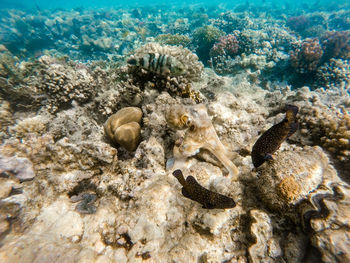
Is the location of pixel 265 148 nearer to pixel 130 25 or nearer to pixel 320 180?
pixel 320 180

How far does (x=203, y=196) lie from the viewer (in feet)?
6.00

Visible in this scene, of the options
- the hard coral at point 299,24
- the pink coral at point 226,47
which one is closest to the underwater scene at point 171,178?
the pink coral at point 226,47

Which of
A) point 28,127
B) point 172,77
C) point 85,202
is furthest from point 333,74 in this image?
point 28,127

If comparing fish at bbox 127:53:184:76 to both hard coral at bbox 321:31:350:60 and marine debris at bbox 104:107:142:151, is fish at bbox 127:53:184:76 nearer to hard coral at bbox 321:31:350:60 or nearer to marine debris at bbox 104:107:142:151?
marine debris at bbox 104:107:142:151

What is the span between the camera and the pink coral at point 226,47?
8.86m

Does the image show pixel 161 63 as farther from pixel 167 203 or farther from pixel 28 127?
pixel 28 127

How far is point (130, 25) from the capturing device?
19.6 metres

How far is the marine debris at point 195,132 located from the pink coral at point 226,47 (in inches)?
311

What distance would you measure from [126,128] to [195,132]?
116cm

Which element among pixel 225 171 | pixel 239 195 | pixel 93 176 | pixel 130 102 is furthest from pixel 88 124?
pixel 239 195

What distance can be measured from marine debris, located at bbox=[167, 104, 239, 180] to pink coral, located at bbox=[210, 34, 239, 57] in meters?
7.91

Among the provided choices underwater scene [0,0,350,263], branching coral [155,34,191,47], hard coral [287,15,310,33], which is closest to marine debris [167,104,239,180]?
underwater scene [0,0,350,263]

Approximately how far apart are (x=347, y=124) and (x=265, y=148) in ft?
5.74

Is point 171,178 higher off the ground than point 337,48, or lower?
lower
